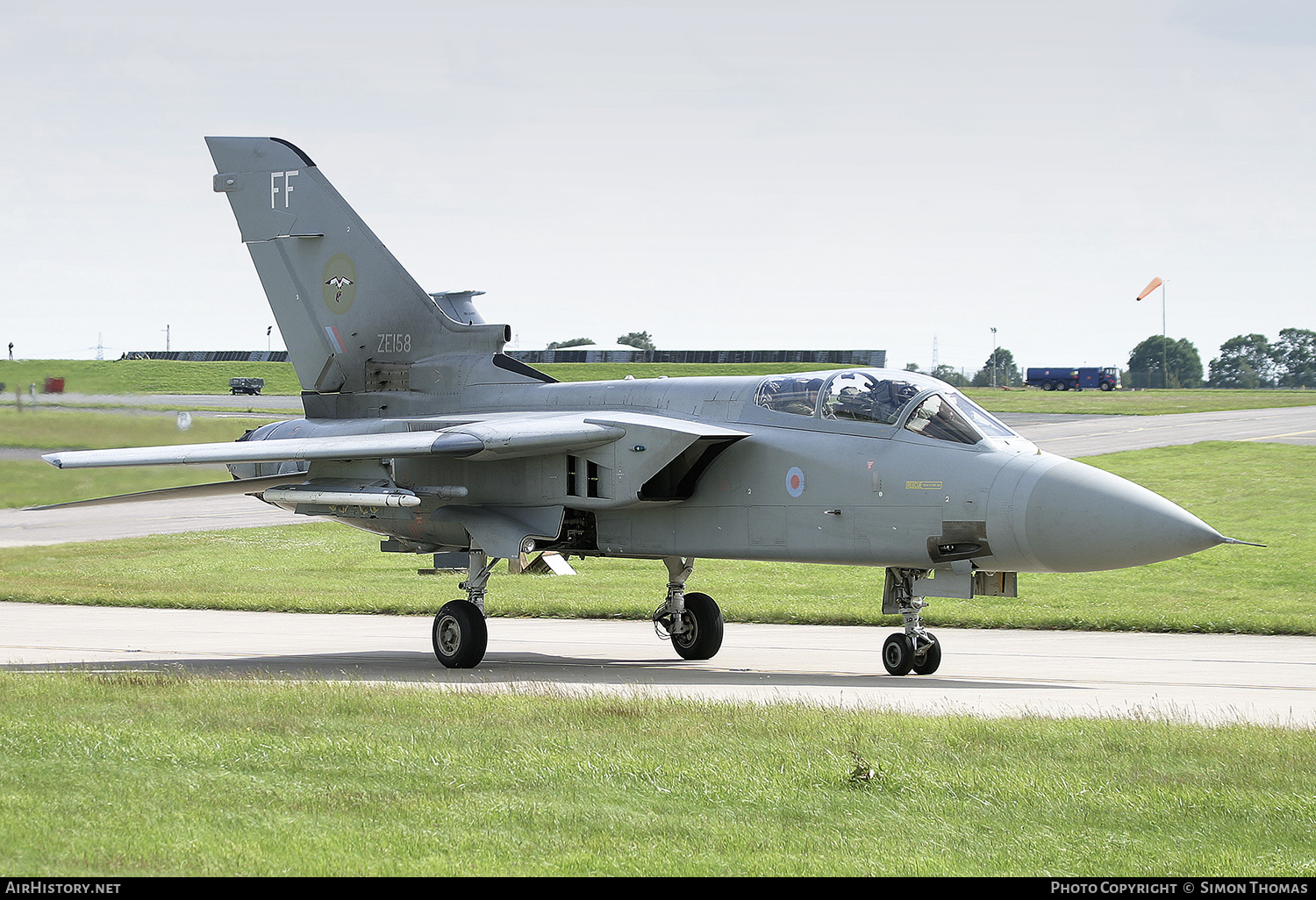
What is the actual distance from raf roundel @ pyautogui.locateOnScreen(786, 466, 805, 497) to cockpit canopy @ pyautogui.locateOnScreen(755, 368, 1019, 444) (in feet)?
2.00

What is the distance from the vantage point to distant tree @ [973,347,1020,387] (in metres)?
142

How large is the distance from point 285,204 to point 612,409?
6037 mm

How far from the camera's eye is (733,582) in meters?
24.6

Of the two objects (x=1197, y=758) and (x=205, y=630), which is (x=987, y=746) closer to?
(x=1197, y=758)

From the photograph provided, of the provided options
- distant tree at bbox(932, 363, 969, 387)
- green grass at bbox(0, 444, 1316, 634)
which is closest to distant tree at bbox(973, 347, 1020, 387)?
distant tree at bbox(932, 363, 969, 387)

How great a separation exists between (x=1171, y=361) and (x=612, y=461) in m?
160

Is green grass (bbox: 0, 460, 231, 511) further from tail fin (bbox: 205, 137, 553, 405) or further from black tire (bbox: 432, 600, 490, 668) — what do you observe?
black tire (bbox: 432, 600, 490, 668)

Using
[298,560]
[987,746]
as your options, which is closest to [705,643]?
[987,746]

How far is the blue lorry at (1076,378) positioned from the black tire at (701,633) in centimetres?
9575

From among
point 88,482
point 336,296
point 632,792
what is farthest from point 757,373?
point 632,792

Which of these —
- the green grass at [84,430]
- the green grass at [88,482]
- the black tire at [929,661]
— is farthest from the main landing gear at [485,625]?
the green grass at [84,430]

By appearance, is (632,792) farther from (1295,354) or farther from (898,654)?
(1295,354)

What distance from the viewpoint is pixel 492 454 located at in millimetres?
14375

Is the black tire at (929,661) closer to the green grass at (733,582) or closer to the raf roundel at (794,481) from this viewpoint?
the raf roundel at (794,481)
